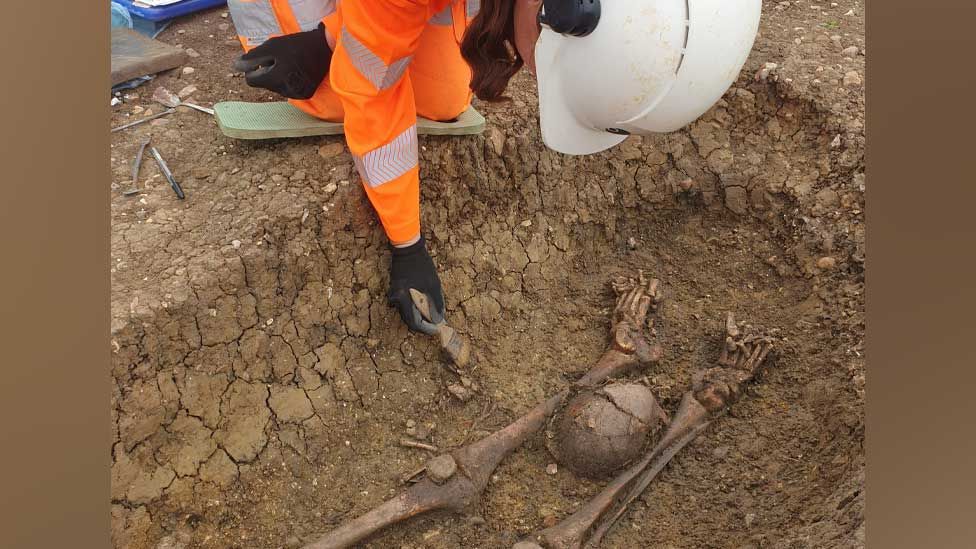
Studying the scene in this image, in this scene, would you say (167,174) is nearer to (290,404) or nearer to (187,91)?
(187,91)

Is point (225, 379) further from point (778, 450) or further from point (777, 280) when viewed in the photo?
point (777, 280)

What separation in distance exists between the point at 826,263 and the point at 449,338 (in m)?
1.61

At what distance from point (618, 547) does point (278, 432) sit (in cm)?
129

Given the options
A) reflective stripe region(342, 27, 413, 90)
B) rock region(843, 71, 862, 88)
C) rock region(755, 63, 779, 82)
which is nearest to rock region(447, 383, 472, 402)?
reflective stripe region(342, 27, 413, 90)

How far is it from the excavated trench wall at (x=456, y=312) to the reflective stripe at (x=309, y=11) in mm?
464

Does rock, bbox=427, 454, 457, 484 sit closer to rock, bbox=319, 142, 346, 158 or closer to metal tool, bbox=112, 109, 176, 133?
rock, bbox=319, 142, 346, 158

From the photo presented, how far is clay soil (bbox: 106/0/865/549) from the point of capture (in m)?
2.90

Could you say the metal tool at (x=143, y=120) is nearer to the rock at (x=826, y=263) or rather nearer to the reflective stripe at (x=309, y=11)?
the reflective stripe at (x=309, y=11)

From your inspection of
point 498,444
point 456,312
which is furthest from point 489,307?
point 498,444

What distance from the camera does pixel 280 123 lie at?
131 inches

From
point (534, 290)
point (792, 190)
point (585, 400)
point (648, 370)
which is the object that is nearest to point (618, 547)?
point (585, 400)

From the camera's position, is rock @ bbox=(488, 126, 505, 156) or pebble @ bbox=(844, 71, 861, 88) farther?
pebble @ bbox=(844, 71, 861, 88)

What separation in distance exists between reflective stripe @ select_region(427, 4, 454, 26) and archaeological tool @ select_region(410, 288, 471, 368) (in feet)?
3.31

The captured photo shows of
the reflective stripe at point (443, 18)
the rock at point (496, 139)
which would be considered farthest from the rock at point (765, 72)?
the reflective stripe at point (443, 18)
